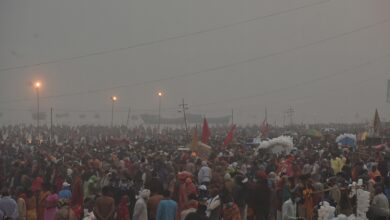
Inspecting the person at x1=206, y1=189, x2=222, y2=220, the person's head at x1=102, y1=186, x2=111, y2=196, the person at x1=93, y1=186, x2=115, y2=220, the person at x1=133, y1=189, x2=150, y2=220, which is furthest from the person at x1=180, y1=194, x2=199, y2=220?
the person's head at x1=102, y1=186, x2=111, y2=196

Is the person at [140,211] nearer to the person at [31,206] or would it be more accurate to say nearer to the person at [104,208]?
the person at [104,208]

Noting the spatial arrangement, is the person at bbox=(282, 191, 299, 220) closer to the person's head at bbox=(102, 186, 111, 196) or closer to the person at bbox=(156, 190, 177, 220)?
the person at bbox=(156, 190, 177, 220)

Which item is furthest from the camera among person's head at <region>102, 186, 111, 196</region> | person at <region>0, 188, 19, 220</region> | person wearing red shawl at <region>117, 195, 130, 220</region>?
person wearing red shawl at <region>117, 195, 130, 220</region>

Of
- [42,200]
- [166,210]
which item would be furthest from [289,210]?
[42,200]

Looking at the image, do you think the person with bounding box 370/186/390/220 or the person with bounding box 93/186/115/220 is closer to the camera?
the person with bounding box 93/186/115/220

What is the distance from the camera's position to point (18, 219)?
39.7 ft

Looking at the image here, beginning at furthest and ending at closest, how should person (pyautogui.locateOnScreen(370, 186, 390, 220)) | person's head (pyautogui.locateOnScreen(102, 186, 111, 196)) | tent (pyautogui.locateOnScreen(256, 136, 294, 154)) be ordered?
tent (pyautogui.locateOnScreen(256, 136, 294, 154))
person (pyautogui.locateOnScreen(370, 186, 390, 220))
person's head (pyautogui.locateOnScreen(102, 186, 111, 196))

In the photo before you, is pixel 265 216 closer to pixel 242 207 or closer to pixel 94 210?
pixel 242 207

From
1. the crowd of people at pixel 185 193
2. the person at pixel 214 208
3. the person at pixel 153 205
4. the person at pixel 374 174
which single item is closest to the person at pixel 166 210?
the crowd of people at pixel 185 193

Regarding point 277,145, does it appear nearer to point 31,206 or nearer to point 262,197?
point 262,197

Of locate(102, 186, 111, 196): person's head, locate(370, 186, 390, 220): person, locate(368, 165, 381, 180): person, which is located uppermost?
locate(102, 186, 111, 196): person's head

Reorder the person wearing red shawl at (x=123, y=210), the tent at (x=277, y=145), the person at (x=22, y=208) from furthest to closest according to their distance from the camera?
1. the tent at (x=277, y=145)
2. the person at (x=22, y=208)
3. the person wearing red shawl at (x=123, y=210)

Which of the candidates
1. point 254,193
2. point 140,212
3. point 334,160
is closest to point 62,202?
point 140,212

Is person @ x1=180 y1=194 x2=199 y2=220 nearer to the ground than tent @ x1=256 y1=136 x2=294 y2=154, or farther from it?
nearer to the ground
